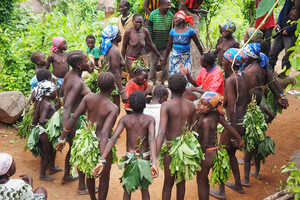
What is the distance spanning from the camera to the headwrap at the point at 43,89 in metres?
5.42

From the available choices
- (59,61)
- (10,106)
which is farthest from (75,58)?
(10,106)

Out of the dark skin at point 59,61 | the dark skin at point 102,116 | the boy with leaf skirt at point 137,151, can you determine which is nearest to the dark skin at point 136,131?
the boy with leaf skirt at point 137,151

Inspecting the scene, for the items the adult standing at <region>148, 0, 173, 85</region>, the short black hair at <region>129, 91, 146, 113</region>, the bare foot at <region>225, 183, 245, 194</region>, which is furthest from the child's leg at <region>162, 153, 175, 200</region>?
the adult standing at <region>148, 0, 173, 85</region>

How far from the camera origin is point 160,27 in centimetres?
878

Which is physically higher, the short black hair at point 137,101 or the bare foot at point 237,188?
the short black hair at point 137,101

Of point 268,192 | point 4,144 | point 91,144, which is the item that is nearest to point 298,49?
point 91,144

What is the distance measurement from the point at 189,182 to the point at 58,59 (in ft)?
11.1

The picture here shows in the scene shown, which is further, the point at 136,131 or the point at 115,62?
the point at 115,62

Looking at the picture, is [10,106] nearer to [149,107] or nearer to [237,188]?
[149,107]

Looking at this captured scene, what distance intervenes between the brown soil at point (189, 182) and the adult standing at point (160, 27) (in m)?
2.79

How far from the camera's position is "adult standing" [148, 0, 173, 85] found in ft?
28.0

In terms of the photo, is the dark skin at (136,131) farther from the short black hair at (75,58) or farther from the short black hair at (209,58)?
the short black hair at (209,58)

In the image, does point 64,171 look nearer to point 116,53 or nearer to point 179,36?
point 116,53

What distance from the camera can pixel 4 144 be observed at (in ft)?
22.1
